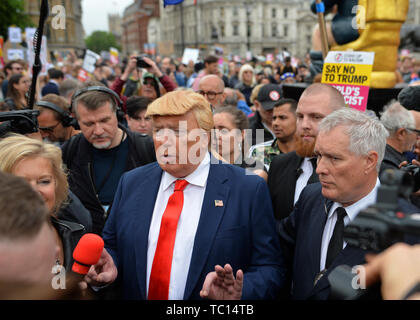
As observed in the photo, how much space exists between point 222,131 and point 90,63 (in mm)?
8404

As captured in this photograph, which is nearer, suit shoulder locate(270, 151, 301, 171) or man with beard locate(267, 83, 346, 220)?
man with beard locate(267, 83, 346, 220)

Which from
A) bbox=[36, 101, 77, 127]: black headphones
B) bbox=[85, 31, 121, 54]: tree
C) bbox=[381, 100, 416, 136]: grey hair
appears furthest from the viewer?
bbox=[85, 31, 121, 54]: tree

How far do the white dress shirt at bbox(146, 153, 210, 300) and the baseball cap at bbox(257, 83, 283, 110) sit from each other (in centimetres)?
323

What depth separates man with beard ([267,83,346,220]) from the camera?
333cm

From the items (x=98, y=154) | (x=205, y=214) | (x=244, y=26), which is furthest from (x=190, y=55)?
(x=244, y=26)

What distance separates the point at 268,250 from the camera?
241 centimetres

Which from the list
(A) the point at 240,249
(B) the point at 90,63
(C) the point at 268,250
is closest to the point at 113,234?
(A) the point at 240,249

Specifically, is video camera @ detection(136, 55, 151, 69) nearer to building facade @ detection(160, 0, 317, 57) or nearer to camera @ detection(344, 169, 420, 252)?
camera @ detection(344, 169, 420, 252)

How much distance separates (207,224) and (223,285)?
41cm

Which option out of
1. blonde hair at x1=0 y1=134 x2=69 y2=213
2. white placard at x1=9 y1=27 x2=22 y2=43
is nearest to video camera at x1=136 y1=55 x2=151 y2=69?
blonde hair at x1=0 y1=134 x2=69 y2=213

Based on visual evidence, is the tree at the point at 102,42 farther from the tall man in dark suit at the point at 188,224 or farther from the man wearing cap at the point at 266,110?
the tall man in dark suit at the point at 188,224

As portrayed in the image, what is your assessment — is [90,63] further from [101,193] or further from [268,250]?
[268,250]
